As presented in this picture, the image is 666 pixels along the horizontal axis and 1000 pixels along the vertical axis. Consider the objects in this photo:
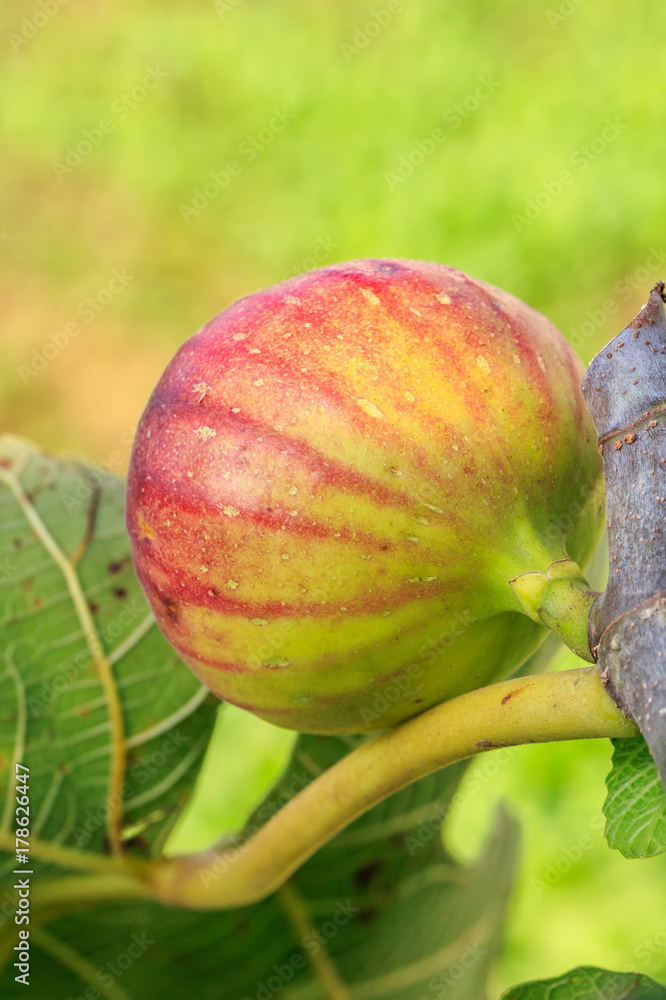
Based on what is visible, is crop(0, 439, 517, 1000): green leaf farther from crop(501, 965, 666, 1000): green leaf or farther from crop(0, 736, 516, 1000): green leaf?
crop(501, 965, 666, 1000): green leaf

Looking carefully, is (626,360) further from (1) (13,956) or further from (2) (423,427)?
(1) (13,956)

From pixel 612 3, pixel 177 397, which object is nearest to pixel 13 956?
pixel 177 397

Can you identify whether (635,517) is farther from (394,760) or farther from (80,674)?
(80,674)

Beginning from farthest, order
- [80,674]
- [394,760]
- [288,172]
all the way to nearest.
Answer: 1. [288,172]
2. [80,674]
3. [394,760]

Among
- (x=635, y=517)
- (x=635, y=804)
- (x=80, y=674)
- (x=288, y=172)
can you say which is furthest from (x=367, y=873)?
(x=288, y=172)

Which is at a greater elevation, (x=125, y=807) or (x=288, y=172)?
(x=125, y=807)
